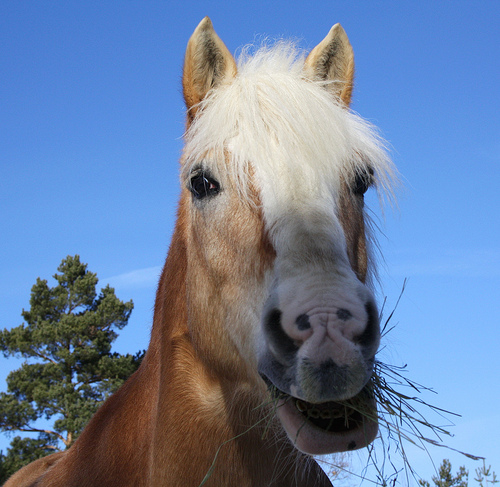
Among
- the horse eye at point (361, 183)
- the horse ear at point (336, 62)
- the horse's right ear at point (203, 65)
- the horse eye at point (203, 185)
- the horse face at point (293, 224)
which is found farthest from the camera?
the horse ear at point (336, 62)

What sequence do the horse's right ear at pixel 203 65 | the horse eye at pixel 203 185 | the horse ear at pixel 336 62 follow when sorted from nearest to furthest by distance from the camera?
the horse eye at pixel 203 185, the horse's right ear at pixel 203 65, the horse ear at pixel 336 62

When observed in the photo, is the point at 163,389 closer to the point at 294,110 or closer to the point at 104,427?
the point at 104,427

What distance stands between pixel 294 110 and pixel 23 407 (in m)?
18.8

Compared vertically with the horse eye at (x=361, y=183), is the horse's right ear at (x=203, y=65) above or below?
above

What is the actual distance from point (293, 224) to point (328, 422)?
88cm

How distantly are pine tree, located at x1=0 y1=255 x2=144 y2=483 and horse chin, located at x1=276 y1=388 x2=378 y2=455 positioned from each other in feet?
53.5

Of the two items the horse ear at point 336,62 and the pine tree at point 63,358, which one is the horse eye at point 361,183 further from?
the pine tree at point 63,358

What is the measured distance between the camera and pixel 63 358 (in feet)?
63.1

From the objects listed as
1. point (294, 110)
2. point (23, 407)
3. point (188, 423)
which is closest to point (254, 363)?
point (188, 423)

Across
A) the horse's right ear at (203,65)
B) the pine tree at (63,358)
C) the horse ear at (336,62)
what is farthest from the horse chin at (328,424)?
the pine tree at (63,358)

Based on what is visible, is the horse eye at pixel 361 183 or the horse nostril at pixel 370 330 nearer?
the horse nostril at pixel 370 330

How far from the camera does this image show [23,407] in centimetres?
1825

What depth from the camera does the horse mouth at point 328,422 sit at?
2.03 metres

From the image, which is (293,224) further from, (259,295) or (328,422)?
(328,422)
